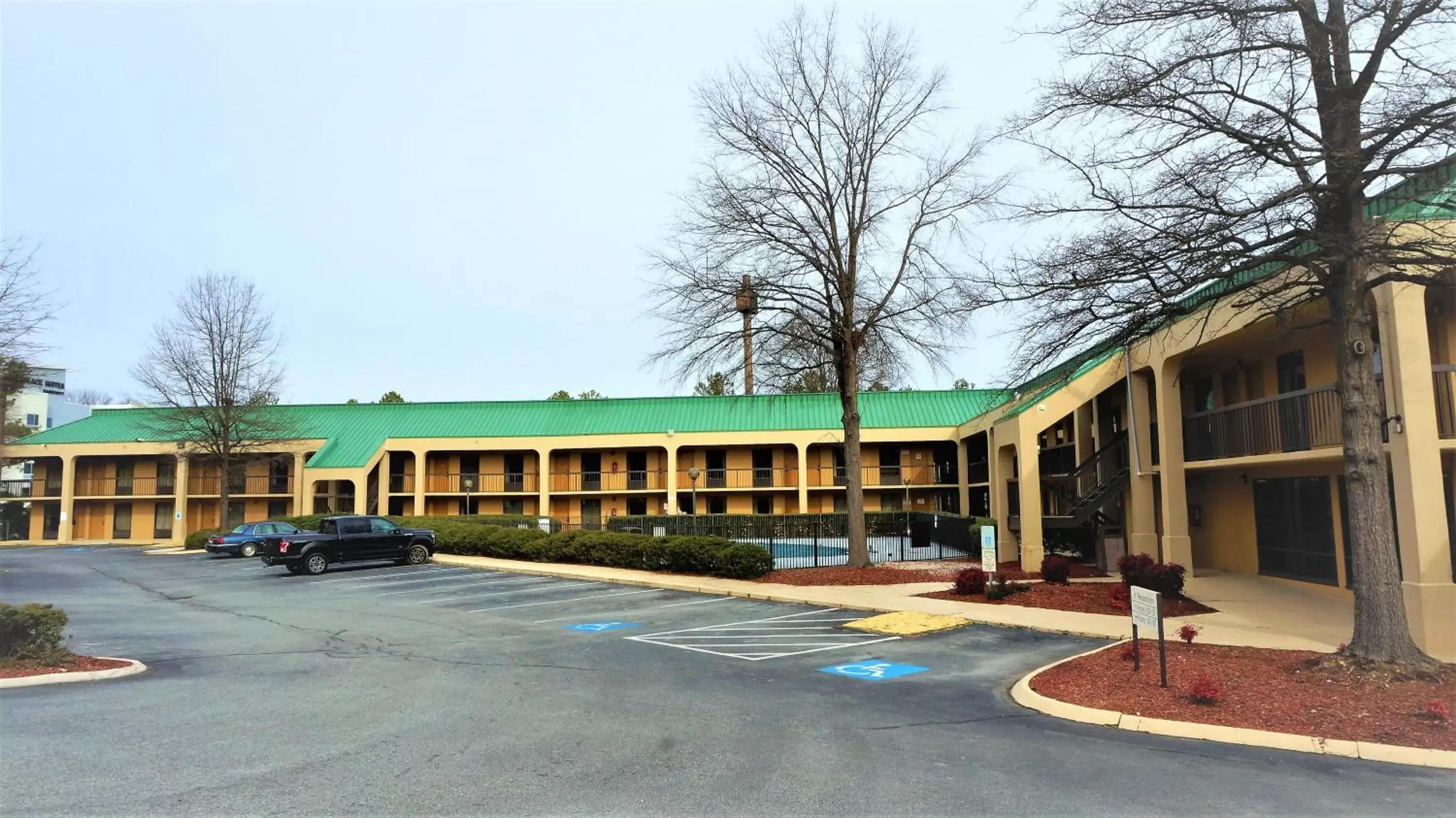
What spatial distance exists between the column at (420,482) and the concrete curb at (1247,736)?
39.8 m

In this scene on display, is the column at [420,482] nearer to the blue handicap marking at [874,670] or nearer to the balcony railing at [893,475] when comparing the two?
the balcony railing at [893,475]

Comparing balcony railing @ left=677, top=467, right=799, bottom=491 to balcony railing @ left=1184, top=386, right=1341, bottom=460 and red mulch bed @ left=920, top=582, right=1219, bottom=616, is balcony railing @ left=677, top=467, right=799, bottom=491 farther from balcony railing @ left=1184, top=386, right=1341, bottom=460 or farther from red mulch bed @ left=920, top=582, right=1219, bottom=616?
red mulch bed @ left=920, top=582, right=1219, bottom=616

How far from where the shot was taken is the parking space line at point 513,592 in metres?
19.4

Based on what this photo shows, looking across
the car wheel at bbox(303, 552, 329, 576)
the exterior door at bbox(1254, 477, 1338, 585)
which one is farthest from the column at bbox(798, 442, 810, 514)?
the exterior door at bbox(1254, 477, 1338, 585)

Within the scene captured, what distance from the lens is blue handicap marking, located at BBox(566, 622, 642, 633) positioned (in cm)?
1468

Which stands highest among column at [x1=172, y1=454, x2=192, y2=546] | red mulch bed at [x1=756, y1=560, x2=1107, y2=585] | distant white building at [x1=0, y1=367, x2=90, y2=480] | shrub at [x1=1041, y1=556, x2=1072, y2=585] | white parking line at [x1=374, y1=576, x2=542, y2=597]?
distant white building at [x1=0, y1=367, x2=90, y2=480]

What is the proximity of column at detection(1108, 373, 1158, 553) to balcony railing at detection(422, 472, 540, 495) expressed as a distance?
103ft

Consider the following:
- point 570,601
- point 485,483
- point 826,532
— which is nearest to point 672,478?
point 826,532

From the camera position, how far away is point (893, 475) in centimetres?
4388

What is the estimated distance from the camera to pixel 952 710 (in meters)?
8.74

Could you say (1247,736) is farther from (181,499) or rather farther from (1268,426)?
(181,499)

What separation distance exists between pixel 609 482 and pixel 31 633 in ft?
114

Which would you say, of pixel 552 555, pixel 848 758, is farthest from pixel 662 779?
pixel 552 555

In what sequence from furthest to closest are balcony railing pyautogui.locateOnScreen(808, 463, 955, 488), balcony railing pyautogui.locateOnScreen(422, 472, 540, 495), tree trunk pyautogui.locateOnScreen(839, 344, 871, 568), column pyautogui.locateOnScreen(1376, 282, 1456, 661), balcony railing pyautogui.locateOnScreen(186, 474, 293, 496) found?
balcony railing pyautogui.locateOnScreen(186, 474, 293, 496)
balcony railing pyautogui.locateOnScreen(422, 472, 540, 495)
balcony railing pyautogui.locateOnScreen(808, 463, 955, 488)
tree trunk pyautogui.locateOnScreen(839, 344, 871, 568)
column pyautogui.locateOnScreen(1376, 282, 1456, 661)
